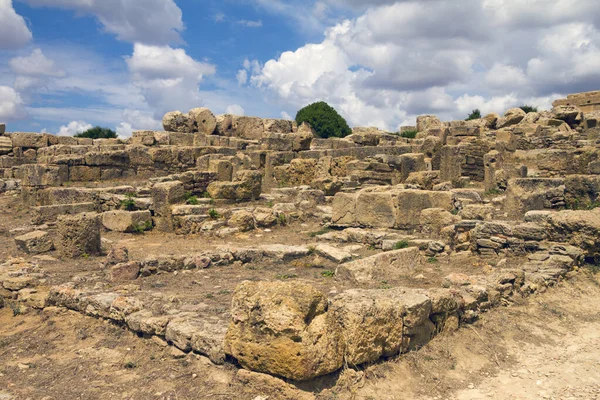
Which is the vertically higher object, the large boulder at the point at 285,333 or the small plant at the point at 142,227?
the large boulder at the point at 285,333

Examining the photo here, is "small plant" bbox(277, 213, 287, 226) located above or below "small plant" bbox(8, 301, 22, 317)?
above

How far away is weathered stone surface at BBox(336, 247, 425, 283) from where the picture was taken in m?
6.84

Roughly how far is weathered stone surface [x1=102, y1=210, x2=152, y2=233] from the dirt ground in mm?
5372

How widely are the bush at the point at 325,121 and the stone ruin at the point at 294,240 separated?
2145 cm

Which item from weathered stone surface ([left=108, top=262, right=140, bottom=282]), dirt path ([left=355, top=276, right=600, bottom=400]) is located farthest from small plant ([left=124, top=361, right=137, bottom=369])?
weathered stone surface ([left=108, top=262, right=140, bottom=282])

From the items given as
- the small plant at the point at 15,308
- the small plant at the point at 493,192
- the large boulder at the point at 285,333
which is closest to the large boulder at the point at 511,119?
the small plant at the point at 493,192

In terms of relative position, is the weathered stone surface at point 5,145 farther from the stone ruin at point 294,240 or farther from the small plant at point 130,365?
the small plant at point 130,365

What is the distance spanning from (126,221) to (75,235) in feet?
9.04

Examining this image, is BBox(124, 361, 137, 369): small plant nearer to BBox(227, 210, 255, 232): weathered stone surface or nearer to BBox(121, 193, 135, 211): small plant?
BBox(227, 210, 255, 232): weathered stone surface

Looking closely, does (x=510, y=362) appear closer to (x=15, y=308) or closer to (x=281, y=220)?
(x=15, y=308)

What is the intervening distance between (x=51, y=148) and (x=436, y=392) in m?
18.0

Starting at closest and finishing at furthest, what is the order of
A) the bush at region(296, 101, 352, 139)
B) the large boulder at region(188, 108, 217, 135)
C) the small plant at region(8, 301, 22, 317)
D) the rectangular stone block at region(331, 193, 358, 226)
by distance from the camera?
the small plant at region(8, 301, 22, 317), the rectangular stone block at region(331, 193, 358, 226), the large boulder at region(188, 108, 217, 135), the bush at region(296, 101, 352, 139)

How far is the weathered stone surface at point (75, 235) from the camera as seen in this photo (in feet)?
28.7

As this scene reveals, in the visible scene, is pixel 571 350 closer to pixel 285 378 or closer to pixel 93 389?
pixel 285 378
